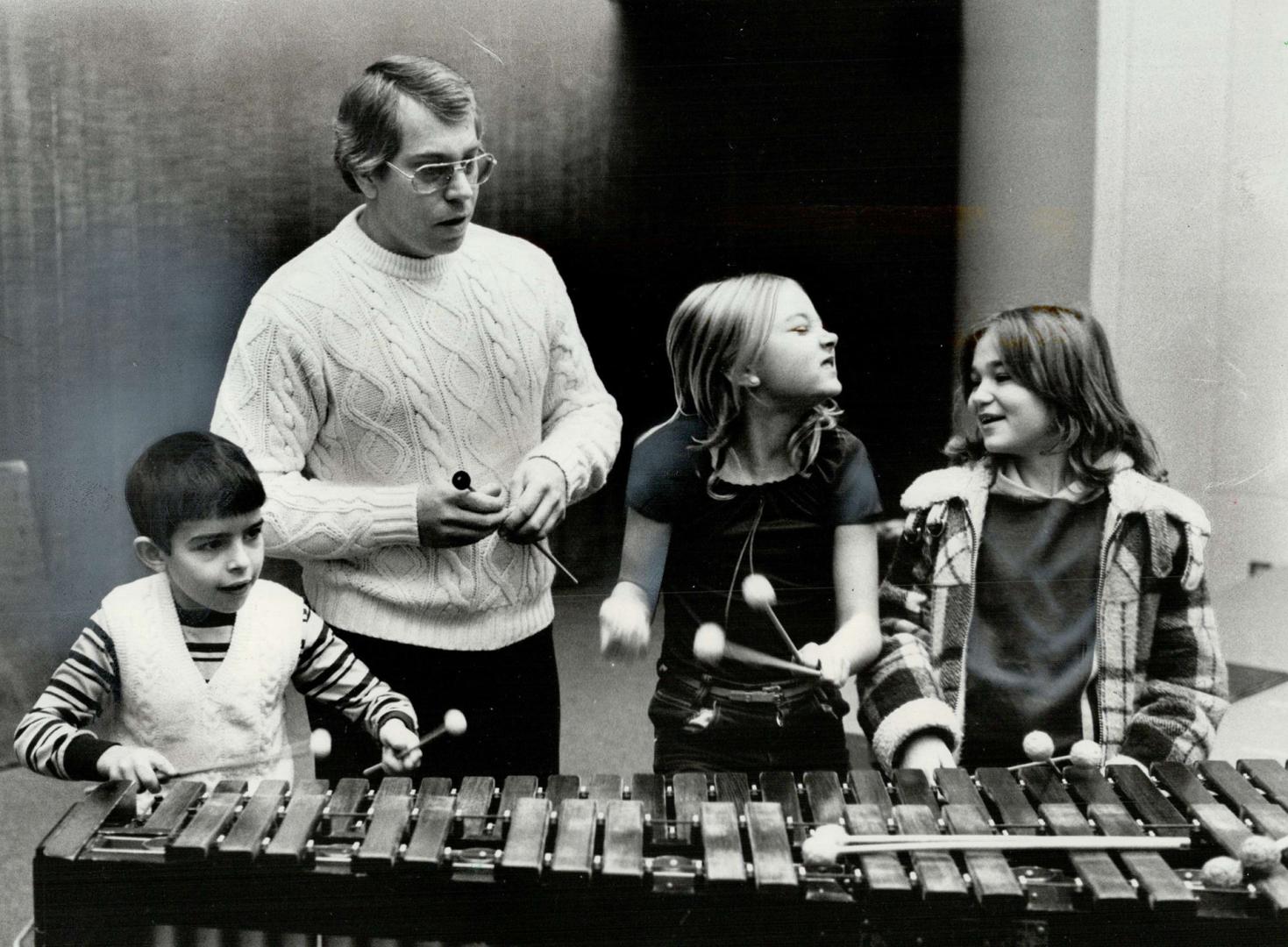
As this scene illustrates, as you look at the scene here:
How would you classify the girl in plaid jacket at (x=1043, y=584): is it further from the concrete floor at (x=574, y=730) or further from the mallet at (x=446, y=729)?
the mallet at (x=446, y=729)

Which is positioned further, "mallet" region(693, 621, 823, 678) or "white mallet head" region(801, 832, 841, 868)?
"mallet" region(693, 621, 823, 678)

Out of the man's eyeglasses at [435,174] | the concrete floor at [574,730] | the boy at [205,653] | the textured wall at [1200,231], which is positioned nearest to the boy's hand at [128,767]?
the boy at [205,653]

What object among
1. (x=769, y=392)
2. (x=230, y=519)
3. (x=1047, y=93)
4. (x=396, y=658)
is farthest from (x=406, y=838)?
(x=1047, y=93)

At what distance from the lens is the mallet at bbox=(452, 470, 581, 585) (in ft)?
7.91

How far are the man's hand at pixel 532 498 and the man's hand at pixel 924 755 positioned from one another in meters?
Result: 0.78

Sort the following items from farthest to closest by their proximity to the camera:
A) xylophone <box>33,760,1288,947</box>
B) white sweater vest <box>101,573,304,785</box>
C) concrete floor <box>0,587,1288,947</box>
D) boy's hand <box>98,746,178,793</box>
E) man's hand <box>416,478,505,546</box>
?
concrete floor <box>0,587,1288,947</box> → man's hand <box>416,478,505,546</box> → white sweater vest <box>101,573,304,785</box> → boy's hand <box>98,746,178,793</box> → xylophone <box>33,760,1288,947</box>

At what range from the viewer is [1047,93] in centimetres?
250

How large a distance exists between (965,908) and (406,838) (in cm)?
79

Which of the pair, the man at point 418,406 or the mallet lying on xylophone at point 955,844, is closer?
the mallet lying on xylophone at point 955,844

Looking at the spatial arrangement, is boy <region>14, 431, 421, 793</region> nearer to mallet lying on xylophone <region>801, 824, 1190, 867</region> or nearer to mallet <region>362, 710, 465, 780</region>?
mallet <region>362, 710, 465, 780</region>

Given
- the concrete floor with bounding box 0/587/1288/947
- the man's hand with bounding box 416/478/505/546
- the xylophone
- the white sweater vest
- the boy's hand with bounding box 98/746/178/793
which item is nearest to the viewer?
the xylophone

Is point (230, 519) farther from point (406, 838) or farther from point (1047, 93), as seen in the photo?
point (1047, 93)

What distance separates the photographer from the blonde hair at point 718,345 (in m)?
2.49

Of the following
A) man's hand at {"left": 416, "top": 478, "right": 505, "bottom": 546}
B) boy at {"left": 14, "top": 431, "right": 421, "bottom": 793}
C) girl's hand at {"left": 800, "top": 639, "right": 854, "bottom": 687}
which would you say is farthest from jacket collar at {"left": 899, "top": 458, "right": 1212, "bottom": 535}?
boy at {"left": 14, "top": 431, "right": 421, "bottom": 793}
